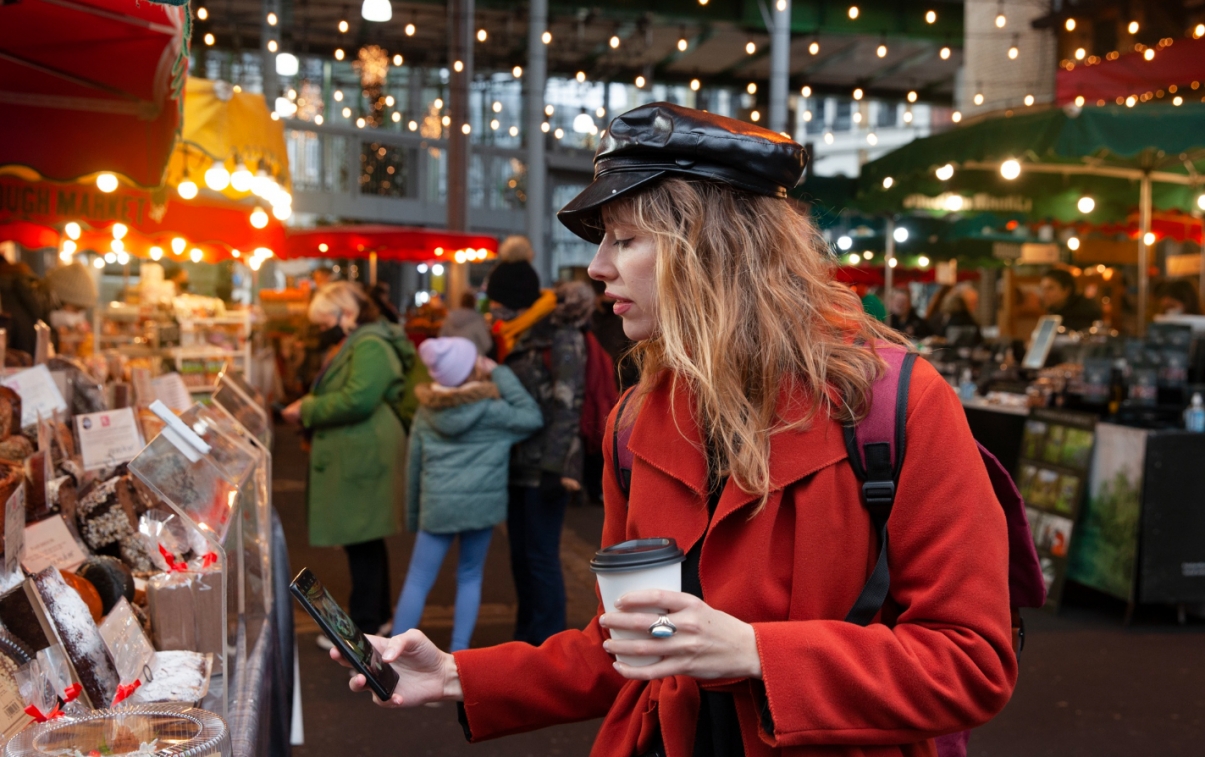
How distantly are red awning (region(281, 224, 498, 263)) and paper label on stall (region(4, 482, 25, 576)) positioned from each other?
11503 millimetres

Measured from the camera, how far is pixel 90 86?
377 cm

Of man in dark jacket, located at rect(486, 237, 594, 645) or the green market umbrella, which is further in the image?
the green market umbrella

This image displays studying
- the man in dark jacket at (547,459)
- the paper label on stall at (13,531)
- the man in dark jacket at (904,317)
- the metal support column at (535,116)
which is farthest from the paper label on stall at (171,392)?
the metal support column at (535,116)

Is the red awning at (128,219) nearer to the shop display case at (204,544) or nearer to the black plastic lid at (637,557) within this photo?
the shop display case at (204,544)

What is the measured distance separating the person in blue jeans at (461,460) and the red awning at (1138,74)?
11.1 metres

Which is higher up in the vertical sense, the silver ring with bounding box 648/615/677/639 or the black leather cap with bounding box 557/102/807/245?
the black leather cap with bounding box 557/102/807/245

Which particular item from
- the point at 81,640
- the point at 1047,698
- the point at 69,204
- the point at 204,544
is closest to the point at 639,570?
the point at 81,640

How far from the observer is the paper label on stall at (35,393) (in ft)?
10.8

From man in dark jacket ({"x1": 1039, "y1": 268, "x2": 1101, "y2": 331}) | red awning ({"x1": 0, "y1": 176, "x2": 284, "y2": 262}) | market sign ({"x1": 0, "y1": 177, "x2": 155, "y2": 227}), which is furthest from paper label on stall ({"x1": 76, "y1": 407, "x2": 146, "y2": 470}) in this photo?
man in dark jacket ({"x1": 1039, "y1": 268, "x2": 1101, "y2": 331})

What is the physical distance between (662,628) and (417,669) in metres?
0.58

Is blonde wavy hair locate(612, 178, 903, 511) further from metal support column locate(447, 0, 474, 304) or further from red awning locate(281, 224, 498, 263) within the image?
metal support column locate(447, 0, 474, 304)

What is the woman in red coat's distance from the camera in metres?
1.29

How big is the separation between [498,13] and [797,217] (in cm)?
2079

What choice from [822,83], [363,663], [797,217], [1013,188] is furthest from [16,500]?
[822,83]
